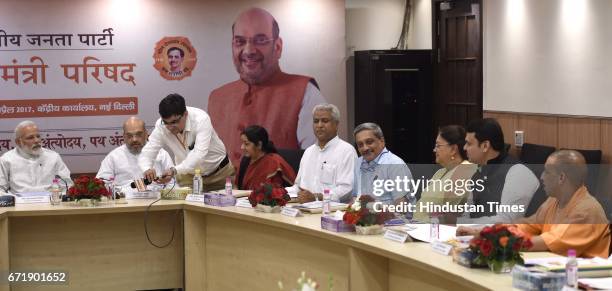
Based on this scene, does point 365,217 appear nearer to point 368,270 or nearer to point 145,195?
point 368,270

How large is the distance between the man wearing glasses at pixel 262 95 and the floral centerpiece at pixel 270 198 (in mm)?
3408

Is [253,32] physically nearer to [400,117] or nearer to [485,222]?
[400,117]

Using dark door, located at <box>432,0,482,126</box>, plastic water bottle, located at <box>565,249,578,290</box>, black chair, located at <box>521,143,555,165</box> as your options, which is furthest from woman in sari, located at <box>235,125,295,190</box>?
plastic water bottle, located at <box>565,249,578,290</box>

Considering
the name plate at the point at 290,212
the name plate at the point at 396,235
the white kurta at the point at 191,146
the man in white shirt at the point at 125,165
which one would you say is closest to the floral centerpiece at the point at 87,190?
the white kurta at the point at 191,146

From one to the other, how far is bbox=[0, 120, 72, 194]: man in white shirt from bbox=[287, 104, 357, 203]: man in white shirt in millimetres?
2102

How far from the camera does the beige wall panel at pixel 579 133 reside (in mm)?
6734

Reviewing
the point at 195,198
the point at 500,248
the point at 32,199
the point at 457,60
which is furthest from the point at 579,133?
the point at 32,199

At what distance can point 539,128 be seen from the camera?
24.7 ft

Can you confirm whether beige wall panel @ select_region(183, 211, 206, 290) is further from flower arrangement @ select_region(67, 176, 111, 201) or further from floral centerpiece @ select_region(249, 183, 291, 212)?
floral centerpiece @ select_region(249, 183, 291, 212)

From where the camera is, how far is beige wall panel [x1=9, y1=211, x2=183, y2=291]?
573 centimetres

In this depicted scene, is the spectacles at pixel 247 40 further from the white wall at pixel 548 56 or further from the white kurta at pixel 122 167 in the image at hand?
the white wall at pixel 548 56

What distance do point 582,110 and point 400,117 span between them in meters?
2.56

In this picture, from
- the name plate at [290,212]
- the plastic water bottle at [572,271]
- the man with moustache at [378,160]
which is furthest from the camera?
the man with moustache at [378,160]

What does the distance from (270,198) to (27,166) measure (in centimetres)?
260
